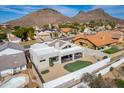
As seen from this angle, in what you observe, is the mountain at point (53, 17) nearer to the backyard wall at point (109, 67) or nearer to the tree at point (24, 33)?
the tree at point (24, 33)

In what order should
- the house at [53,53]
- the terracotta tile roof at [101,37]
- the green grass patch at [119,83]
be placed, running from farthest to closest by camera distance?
1. the terracotta tile roof at [101,37]
2. the house at [53,53]
3. the green grass patch at [119,83]

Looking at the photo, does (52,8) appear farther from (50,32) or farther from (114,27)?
(114,27)

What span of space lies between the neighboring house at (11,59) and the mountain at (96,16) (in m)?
3.03

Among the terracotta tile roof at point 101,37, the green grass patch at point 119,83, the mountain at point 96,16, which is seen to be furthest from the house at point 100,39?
the green grass patch at point 119,83

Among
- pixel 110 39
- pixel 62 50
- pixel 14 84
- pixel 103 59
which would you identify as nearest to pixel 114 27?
pixel 110 39

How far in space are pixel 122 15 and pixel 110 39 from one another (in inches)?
54.0

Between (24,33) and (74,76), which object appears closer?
(74,76)

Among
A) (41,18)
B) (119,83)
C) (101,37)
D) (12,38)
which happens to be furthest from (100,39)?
(12,38)

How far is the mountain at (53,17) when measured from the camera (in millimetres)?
6982

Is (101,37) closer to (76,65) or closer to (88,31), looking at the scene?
(88,31)

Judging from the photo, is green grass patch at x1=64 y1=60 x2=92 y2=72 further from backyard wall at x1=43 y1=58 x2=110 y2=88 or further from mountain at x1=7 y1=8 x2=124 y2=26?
mountain at x1=7 y1=8 x2=124 y2=26

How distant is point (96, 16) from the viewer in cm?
739

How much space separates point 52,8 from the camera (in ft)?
22.7

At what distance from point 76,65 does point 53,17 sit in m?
2.49
